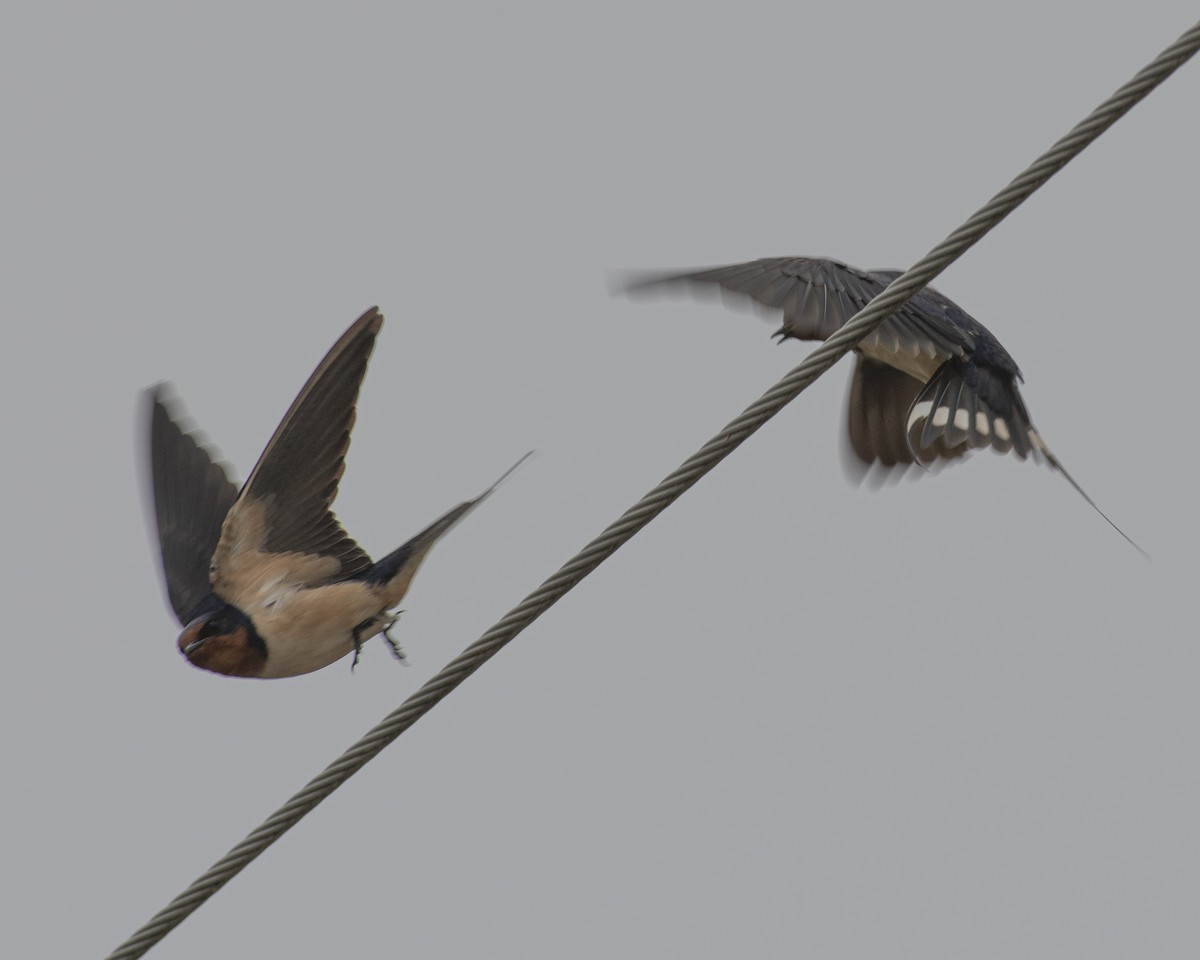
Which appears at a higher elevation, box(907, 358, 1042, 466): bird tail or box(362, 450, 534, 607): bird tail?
box(362, 450, 534, 607): bird tail

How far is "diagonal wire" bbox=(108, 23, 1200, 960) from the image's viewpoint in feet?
13.8

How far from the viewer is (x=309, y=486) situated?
5.96 metres

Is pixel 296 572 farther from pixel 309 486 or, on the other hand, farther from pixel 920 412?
pixel 920 412

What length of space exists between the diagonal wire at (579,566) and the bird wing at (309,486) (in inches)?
64.1

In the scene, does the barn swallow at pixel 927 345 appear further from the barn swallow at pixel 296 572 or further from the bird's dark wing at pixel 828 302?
the barn swallow at pixel 296 572

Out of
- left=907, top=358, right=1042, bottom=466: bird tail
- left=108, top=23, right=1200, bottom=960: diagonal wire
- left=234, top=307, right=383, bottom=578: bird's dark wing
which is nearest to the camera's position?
left=108, top=23, right=1200, bottom=960: diagonal wire

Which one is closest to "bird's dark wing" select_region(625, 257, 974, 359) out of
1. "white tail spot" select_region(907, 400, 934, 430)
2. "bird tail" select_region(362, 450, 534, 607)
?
"white tail spot" select_region(907, 400, 934, 430)

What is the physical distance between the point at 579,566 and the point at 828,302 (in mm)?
2683

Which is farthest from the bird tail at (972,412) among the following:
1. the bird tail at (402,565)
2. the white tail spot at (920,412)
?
the bird tail at (402,565)

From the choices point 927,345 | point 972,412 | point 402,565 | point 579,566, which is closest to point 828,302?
point 927,345

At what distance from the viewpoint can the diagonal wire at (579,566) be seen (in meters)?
4.20

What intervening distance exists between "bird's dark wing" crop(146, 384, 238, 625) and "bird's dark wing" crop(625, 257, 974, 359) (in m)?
1.98

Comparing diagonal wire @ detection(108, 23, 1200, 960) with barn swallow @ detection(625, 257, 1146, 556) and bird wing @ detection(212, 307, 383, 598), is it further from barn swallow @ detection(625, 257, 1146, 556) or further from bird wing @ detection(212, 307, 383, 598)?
barn swallow @ detection(625, 257, 1146, 556)

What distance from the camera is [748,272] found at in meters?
6.64
